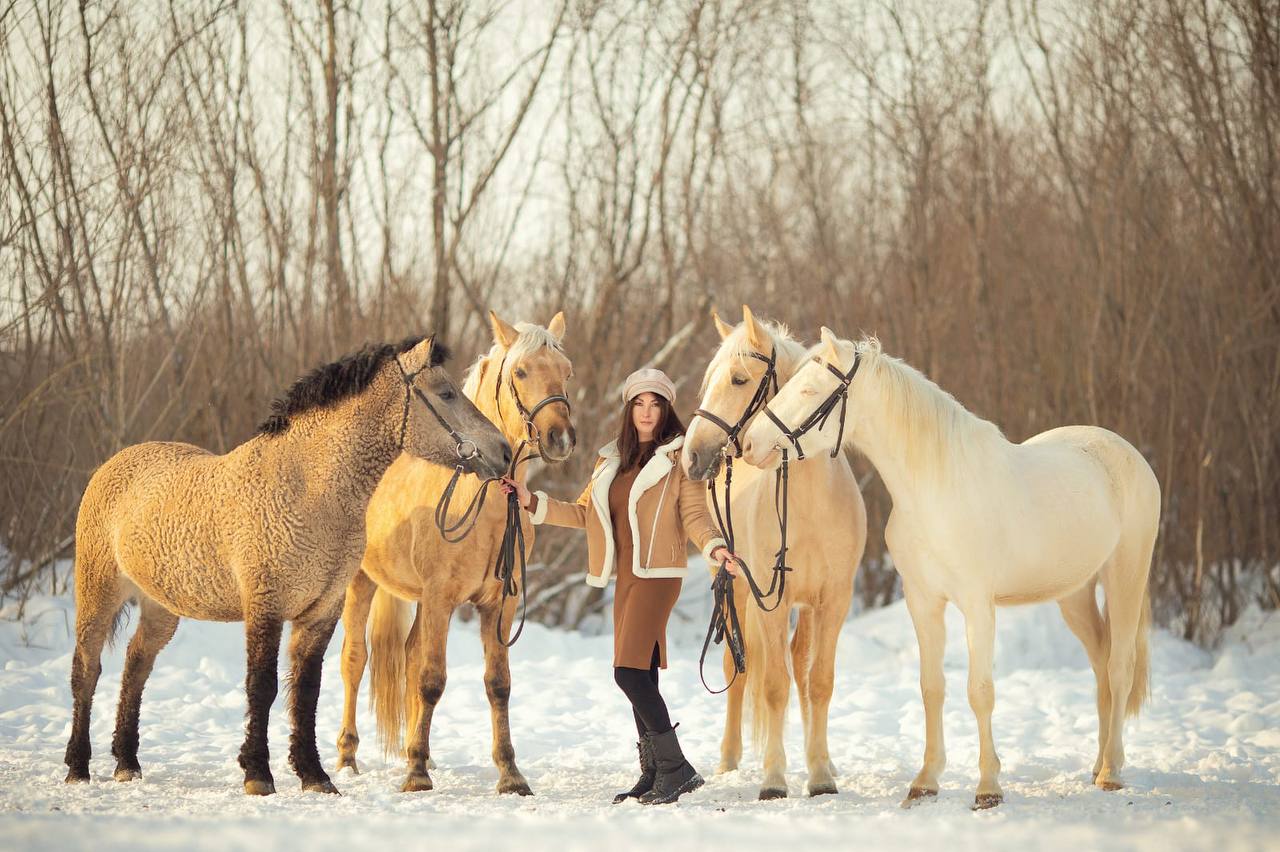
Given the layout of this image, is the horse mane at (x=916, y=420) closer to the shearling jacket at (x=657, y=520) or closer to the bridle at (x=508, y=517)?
the shearling jacket at (x=657, y=520)

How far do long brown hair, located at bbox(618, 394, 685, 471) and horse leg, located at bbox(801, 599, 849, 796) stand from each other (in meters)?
1.06

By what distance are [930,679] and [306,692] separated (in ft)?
8.55

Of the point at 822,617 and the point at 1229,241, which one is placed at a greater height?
the point at 1229,241

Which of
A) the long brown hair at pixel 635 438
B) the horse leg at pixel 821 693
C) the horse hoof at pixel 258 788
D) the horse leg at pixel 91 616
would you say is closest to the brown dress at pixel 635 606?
the long brown hair at pixel 635 438

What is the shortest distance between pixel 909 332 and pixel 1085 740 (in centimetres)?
489

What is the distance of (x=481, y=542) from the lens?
16.6ft

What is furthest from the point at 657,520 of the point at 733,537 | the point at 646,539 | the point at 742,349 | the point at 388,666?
the point at 388,666

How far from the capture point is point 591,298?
35.5 feet

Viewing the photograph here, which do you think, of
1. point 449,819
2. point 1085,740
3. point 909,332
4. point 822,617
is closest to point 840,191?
point 909,332

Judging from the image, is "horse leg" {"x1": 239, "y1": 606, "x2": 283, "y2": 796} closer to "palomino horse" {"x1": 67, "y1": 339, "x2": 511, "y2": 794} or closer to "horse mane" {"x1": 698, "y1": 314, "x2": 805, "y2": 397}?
"palomino horse" {"x1": 67, "y1": 339, "x2": 511, "y2": 794}

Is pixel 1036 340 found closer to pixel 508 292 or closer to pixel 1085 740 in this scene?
pixel 1085 740

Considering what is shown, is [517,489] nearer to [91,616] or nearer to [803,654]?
[803,654]

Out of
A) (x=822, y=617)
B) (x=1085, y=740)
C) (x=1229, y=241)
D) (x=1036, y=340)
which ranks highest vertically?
(x=1229, y=241)

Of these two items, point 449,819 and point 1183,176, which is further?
point 1183,176
